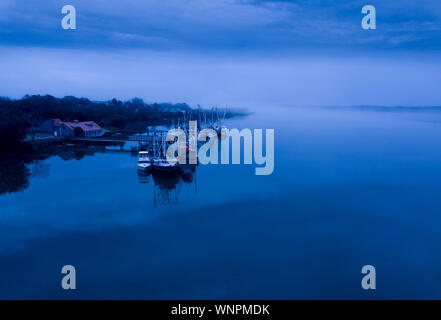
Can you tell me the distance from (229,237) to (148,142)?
6.32m

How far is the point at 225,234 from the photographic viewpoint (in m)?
3.62

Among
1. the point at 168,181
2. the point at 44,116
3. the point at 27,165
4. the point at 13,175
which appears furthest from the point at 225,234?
the point at 44,116

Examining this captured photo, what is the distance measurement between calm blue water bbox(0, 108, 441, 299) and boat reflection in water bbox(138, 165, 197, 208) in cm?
5

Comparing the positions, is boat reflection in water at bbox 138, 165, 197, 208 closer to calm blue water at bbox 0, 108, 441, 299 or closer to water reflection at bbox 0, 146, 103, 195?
calm blue water at bbox 0, 108, 441, 299

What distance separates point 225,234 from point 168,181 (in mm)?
2567

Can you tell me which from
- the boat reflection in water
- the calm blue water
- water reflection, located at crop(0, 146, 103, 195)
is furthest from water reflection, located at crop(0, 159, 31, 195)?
the boat reflection in water

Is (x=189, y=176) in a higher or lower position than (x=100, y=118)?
lower

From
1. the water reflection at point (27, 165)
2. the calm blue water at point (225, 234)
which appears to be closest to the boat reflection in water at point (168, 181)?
the calm blue water at point (225, 234)

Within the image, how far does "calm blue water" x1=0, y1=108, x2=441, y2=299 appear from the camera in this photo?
2.66m

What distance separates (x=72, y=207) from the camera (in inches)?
173

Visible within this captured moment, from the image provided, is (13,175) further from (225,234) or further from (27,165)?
(225,234)

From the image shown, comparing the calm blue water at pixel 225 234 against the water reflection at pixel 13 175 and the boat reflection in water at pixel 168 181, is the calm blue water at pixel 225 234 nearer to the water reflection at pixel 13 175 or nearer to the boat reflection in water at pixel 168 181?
the boat reflection in water at pixel 168 181
